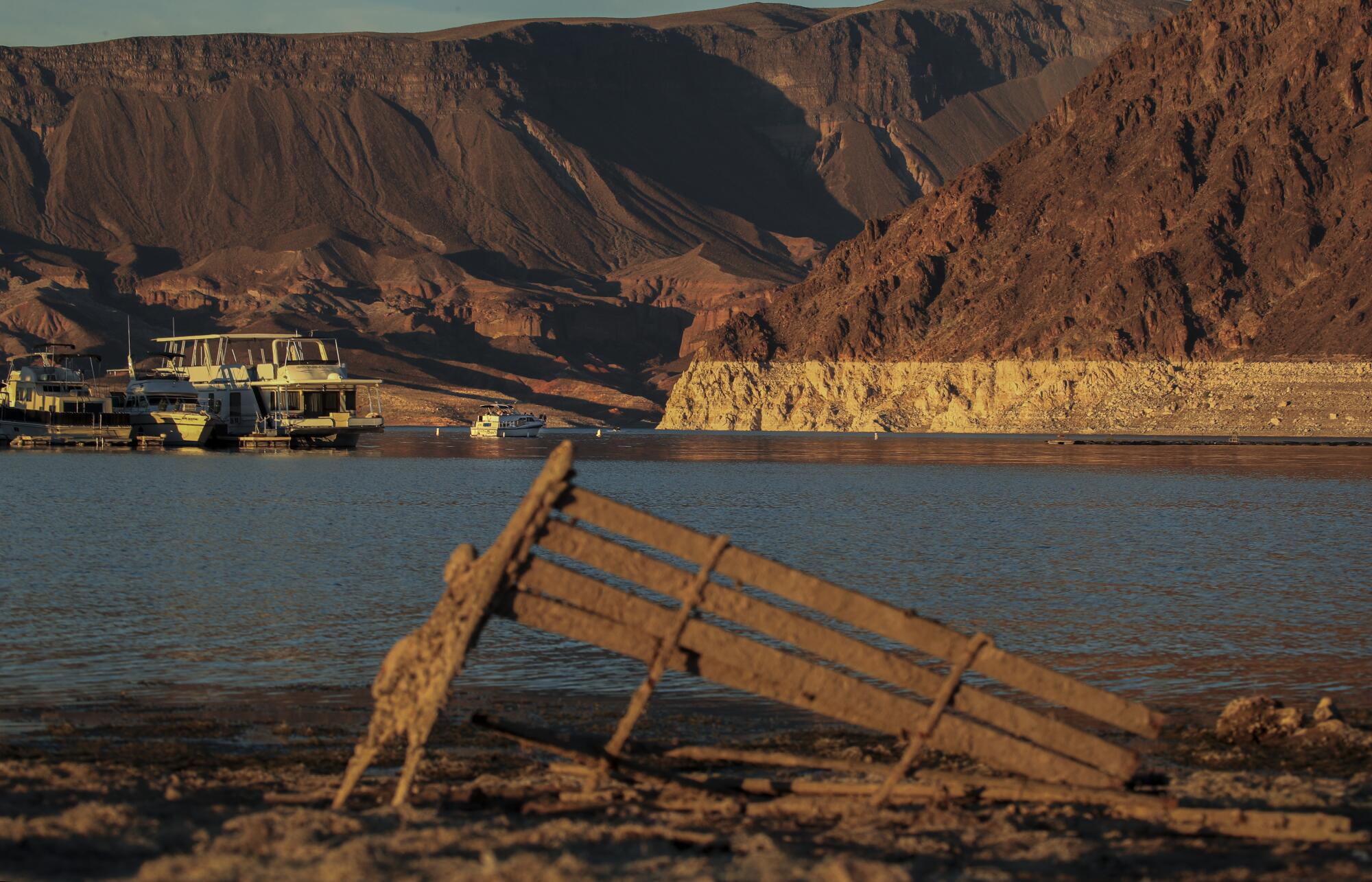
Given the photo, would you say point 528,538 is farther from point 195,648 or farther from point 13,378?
point 13,378

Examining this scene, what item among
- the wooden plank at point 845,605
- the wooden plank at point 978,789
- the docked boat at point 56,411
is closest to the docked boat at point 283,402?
the docked boat at point 56,411

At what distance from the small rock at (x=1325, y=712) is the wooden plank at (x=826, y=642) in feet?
22.4

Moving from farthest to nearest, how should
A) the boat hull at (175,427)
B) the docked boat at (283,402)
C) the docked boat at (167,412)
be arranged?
the docked boat at (283,402)
the docked boat at (167,412)
the boat hull at (175,427)

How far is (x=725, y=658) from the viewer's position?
47.6 feet

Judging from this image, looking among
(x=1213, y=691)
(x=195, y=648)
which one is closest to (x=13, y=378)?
(x=195, y=648)

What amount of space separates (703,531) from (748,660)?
4807cm

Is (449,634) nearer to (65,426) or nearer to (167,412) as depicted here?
(65,426)

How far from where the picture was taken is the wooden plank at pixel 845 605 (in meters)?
13.8

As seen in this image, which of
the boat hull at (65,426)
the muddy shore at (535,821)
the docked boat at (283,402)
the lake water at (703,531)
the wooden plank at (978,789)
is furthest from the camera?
the docked boat at (283,402)

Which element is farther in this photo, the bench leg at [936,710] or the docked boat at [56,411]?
the docked boat at [56,411]

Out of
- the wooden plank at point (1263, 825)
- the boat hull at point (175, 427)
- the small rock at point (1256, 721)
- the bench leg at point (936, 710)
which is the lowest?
the boat hull at point (175, 427)

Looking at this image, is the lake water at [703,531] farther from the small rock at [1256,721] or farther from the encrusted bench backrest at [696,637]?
the encrusted bench backrest at [696,637]

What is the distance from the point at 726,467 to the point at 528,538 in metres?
117

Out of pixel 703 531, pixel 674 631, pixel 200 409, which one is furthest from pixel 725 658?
pixel 200 409
